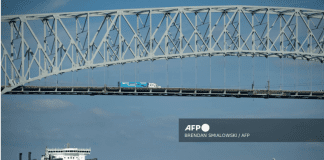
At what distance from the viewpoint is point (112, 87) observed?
228 ft

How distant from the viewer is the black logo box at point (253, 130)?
50375 millimetres

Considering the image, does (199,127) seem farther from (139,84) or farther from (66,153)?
(66,153)

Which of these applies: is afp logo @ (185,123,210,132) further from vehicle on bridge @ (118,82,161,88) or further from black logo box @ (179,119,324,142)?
vehicle on bridge @ (118,82,161,88)

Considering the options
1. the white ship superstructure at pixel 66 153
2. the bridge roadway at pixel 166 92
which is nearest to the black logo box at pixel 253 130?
the bridge roadway at pixel 166 92

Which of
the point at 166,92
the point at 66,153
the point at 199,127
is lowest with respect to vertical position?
the point at 66,153

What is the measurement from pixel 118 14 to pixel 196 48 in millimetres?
10224

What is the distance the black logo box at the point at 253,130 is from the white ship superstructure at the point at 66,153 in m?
23.0

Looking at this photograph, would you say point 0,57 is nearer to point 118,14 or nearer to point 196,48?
point 118,14

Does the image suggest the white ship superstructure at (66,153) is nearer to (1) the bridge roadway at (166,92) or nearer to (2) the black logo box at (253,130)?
(1) the bridge roadway at (166,92)

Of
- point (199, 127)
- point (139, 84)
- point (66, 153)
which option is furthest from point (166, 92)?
point (199, 127)

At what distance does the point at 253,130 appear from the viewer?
51719mm

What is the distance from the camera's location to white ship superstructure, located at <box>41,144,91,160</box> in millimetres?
69688

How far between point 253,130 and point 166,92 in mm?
21162

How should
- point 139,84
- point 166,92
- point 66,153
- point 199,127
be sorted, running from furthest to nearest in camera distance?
point 139,84 < point 166,92 < point 66,153 < point 199,127
